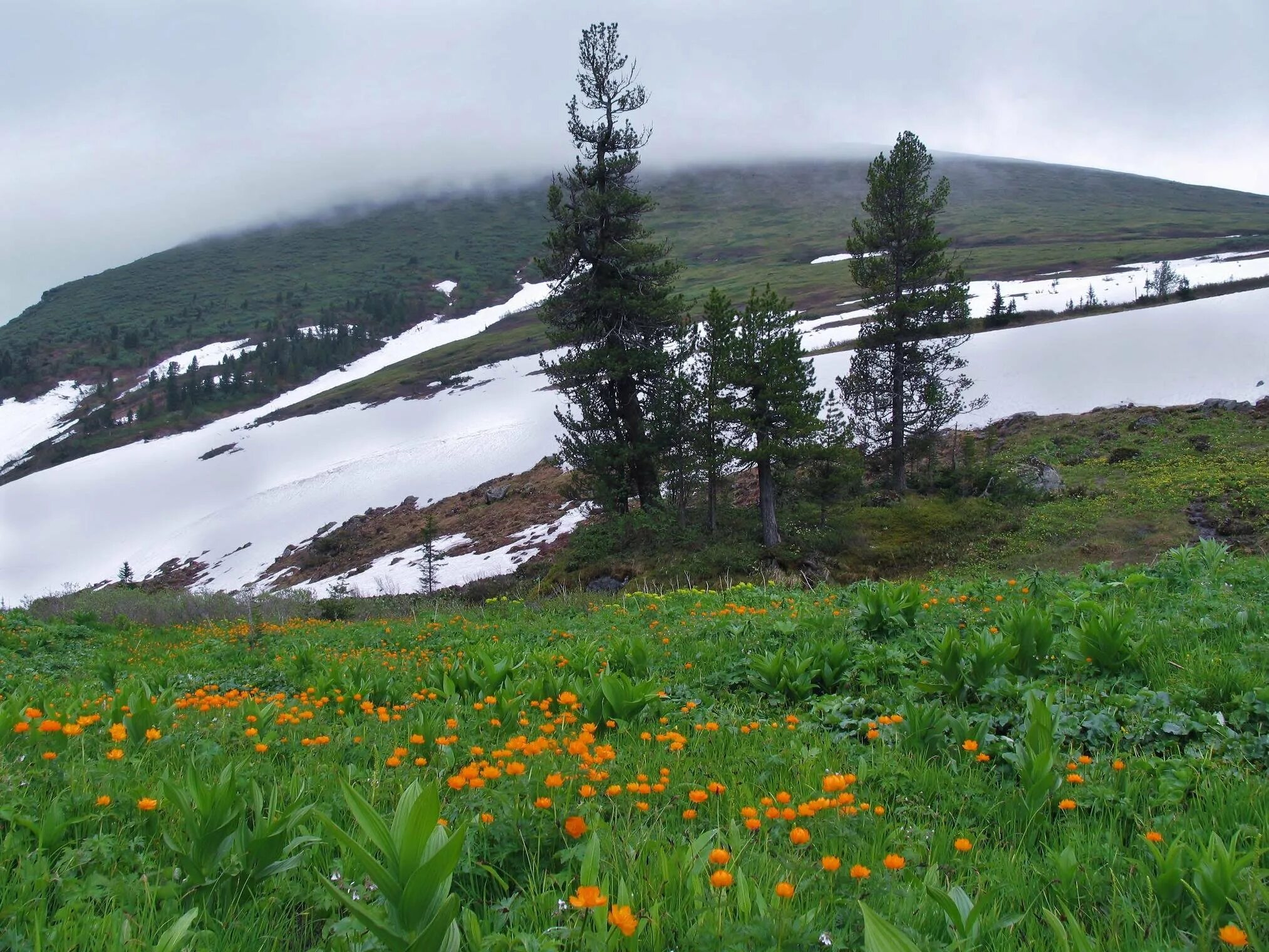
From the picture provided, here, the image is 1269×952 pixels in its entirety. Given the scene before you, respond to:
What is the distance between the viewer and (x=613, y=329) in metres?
21.1

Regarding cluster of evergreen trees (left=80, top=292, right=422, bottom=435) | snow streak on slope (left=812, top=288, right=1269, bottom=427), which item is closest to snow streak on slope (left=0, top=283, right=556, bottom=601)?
cluster of evergreen trees (left=80, top=292, right=422, bottom=435)

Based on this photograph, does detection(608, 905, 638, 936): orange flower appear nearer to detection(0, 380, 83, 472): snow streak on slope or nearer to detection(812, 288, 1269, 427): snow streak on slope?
detection(812, 288, 1269, 427): snow streak on slope

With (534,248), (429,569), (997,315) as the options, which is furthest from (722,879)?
(534,248)

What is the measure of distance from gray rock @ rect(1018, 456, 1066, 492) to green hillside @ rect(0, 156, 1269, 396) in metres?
43.4

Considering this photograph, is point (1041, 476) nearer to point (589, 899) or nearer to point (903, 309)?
→ point (903, 309)

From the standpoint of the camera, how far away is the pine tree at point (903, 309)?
22.1 m

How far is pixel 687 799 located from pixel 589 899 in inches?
45.5

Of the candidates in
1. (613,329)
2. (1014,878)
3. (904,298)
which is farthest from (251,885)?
(904,298)

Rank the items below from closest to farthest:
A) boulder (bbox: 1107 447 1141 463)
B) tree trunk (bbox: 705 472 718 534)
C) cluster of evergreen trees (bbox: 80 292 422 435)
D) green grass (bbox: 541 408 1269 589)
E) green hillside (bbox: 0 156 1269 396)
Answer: green grass (bbox: 541 408 1269 589) < tree trunk (bbox: 705 472 718 534) < boulder (bbox: 1107 447 1141 463) < cluster of evergreen trees (bbox: 80 292 422 435) < green hillside (bbox: 0 156 1269 396)

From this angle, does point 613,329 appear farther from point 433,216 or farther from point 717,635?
point 433,216

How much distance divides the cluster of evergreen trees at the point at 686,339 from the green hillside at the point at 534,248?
1653 inches

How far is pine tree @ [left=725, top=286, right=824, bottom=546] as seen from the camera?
18500 millimetres

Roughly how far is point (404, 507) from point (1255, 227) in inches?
3958

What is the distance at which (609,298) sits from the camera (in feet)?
68.6
